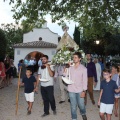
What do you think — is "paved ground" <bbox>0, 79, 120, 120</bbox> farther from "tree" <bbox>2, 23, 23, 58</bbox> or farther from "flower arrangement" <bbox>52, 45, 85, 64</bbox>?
"tree" <bbox>2, 23, 23, 58</bbox>

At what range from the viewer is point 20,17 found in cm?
1658

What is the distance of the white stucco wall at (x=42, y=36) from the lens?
143 ft

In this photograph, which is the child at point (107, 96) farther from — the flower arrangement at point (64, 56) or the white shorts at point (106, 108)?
the flower arrangement at point (64, 56)

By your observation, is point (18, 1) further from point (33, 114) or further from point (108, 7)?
point (33, 114)

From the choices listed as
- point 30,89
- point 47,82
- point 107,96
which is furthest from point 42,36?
point 107,96

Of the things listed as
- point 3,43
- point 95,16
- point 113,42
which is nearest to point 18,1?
point 95,16

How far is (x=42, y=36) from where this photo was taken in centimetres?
4444

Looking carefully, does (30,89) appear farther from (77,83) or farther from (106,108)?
(106,108)

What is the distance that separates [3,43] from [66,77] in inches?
616

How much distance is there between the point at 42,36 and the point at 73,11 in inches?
1051

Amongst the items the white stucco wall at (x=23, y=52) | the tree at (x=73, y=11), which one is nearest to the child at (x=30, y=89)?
the tree at (x=73, y=11)

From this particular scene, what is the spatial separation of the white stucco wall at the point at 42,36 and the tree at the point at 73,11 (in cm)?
2340

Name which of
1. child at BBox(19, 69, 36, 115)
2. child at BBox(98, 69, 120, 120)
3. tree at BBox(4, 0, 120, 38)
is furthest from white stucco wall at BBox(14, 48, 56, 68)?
child at BBox(98, 69, 120, 120)

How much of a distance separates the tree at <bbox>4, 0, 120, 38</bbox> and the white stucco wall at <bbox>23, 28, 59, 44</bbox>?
23401 mm
